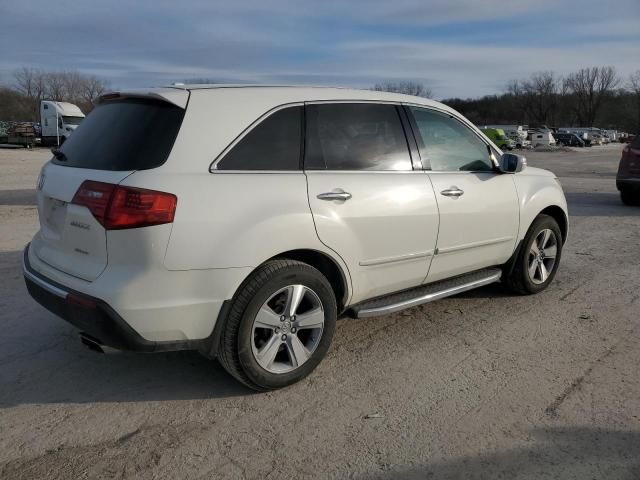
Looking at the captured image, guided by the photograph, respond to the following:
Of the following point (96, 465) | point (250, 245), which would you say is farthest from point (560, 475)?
point (96, 465)

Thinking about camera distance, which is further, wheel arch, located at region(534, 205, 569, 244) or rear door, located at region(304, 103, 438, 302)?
wheel arch, located at region(534, 205, 569, 244)

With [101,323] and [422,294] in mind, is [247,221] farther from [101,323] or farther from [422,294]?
[422,294]

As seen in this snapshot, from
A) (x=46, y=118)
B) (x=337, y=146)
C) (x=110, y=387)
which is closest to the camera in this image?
(x=110, y=387)

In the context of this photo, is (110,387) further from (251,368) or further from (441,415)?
(441,415)

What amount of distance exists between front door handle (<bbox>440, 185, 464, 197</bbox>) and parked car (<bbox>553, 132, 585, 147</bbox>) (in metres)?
67.7

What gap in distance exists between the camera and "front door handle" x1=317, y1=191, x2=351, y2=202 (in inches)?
138

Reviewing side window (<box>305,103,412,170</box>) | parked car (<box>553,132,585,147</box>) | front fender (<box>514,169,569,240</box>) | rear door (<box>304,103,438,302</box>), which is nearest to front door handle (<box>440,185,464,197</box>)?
rear door (<box>304,103,438,302</box>)

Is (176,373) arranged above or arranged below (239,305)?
below

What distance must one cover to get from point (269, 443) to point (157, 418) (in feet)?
2.21

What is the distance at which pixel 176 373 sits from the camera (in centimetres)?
373

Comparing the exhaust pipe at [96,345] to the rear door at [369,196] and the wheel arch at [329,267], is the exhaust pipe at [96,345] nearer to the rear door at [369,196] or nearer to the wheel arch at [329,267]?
the wheel arch at [329,267]

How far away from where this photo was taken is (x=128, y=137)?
3227mm

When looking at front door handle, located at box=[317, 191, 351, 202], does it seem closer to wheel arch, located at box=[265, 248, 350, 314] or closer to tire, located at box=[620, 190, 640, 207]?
wheel arch, located at box=[265, 248, 350, 314]

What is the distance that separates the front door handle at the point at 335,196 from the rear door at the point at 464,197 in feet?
2.86
